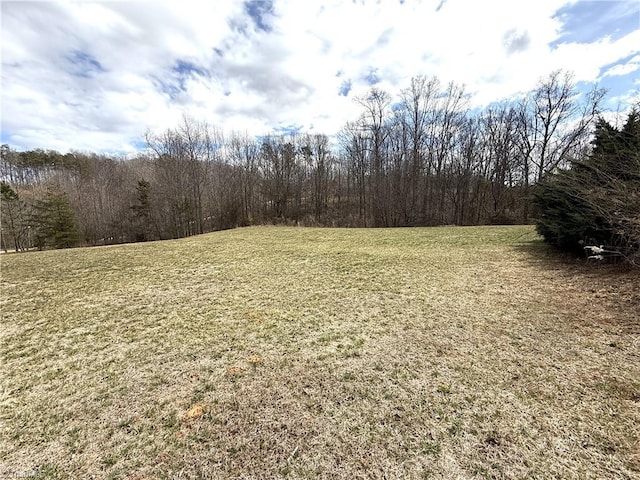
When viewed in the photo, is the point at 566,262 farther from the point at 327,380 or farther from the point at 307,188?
the point at 307,188

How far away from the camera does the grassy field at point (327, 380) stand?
62.7 inches

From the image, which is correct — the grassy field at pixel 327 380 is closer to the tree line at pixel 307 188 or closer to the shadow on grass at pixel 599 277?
the shadow on grass at pixel 599 277

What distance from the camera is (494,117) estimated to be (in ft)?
66.5

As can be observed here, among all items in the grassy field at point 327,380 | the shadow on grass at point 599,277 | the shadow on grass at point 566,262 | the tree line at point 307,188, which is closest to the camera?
the grassy field at point 327,380

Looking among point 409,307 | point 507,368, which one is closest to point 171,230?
point 409,307

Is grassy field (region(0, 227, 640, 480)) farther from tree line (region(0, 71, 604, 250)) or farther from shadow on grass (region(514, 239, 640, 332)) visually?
tree line (region(0, 71, 604, 250))

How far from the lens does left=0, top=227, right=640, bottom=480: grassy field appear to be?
1594 millimetres

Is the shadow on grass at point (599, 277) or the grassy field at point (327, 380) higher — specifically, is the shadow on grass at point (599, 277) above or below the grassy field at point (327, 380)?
above

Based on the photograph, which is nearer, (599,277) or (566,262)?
(599,277)

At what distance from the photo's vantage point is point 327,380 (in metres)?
2.31

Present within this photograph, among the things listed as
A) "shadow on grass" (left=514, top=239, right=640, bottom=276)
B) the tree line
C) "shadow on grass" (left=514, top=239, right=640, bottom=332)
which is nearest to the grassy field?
"shadow on grass" (left=514, top=239, right=640, bottom=332)

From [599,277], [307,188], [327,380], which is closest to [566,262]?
[599,277]

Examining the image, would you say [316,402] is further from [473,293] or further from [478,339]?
[473,293]

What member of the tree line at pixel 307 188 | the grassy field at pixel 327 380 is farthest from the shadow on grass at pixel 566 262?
the tree line at pixel 307 188
